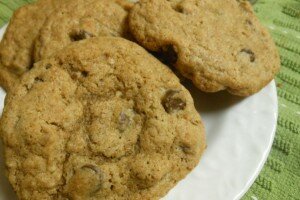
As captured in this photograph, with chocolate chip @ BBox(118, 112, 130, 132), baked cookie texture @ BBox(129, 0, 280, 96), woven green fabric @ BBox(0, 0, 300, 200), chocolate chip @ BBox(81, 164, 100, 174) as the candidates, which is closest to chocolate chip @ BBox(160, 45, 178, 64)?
baked cookie texture @ BBox(129, 0, 280, 96)

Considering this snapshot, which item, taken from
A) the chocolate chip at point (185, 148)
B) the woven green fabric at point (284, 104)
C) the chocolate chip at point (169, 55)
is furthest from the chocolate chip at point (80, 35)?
the woven green fabric at point (284, 104)

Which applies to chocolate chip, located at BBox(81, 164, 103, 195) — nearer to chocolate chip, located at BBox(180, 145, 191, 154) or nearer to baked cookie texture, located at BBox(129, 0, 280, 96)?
chocolate chip, located at BBox(180, 145, 191, 154)

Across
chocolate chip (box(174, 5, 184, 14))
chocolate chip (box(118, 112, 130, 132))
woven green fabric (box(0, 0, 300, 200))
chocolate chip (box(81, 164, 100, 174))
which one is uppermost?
chocolate chip (box(174, 5, 184, 14))

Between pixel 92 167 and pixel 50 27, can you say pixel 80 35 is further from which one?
pixel 92 167

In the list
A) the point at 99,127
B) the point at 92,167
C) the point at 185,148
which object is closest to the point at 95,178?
the point at 92,167

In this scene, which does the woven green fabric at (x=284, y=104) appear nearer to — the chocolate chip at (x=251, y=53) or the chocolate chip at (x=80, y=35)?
the chocolate chip at (x=251, y=53)

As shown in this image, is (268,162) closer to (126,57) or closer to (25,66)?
(126,57)

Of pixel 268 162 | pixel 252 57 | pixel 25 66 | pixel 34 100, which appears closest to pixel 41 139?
pixel 34 100
